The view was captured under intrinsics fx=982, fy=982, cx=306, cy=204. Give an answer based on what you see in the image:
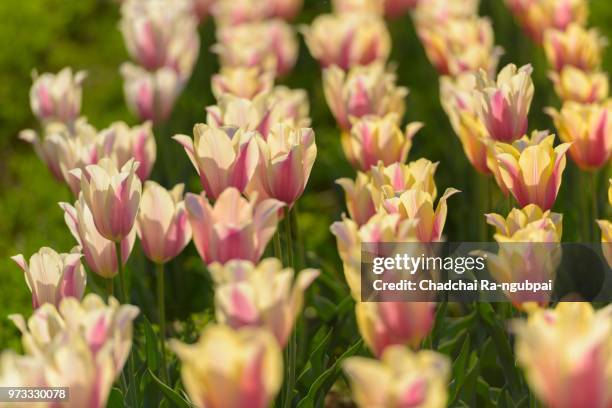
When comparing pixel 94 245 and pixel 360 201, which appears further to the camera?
pixel 360 201

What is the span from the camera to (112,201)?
218 centimetres

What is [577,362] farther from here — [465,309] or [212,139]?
[465,309]

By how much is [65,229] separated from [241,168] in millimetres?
1952

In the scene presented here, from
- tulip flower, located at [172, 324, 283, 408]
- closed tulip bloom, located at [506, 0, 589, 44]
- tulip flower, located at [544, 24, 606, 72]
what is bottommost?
tulip flower, located at [172, 324, 283, 408]

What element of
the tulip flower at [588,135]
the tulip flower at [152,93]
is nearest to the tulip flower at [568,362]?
the tulip flower at [588,135]

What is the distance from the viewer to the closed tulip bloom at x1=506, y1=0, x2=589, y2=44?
155 inches

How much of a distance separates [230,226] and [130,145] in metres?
1.07

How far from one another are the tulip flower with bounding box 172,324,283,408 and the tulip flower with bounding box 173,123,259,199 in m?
0.83

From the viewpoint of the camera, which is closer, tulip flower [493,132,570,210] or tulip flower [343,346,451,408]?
tulip flower [343,346,451,408]

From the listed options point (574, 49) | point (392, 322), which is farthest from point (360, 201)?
point (574, 49)

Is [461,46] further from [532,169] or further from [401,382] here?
[401,382]

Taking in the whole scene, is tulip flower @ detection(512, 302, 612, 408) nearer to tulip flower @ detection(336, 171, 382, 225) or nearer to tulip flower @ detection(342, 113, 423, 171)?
tulip flower @ detection(336, 171, 382, 225)

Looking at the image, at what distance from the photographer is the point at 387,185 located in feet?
7.25

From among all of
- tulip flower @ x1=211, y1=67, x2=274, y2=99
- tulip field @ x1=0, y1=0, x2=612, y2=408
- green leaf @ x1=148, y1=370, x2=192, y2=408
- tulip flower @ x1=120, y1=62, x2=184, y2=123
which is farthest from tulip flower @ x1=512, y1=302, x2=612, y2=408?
tulip flower @ x1=120, y1=62, x2=184, y2=123
